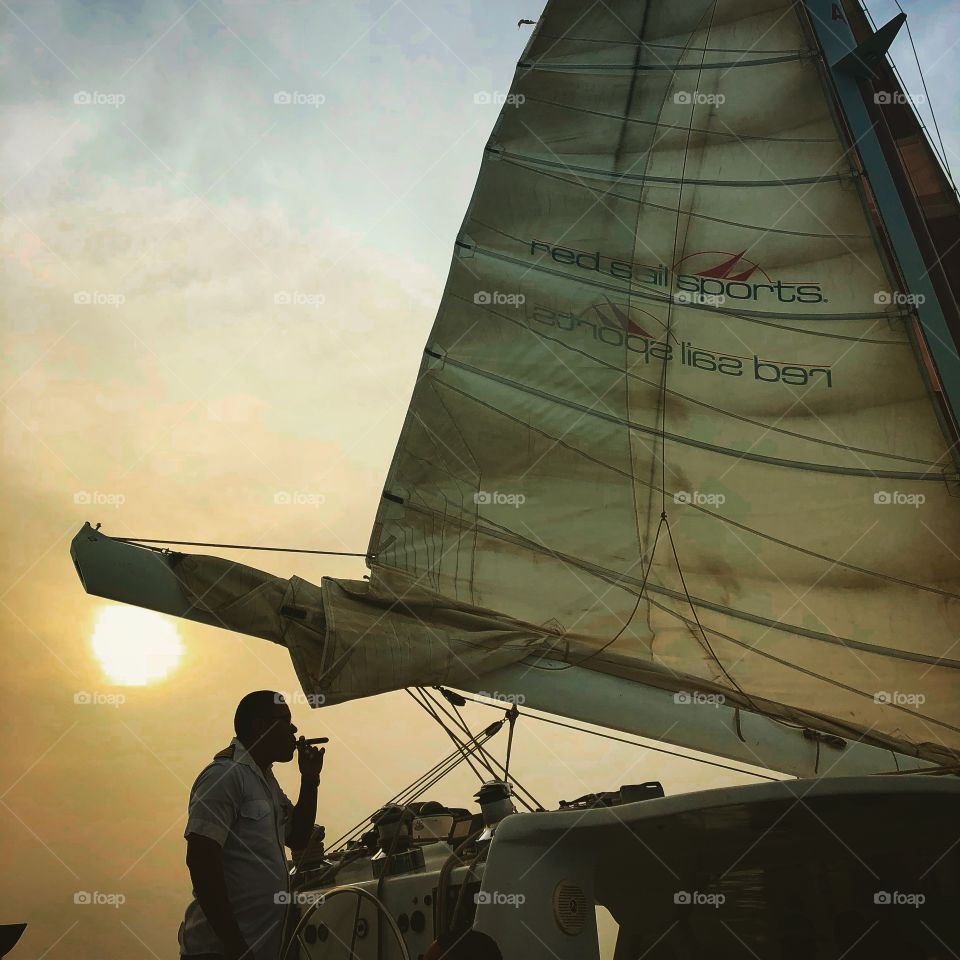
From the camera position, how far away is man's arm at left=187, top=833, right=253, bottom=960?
3.06 m

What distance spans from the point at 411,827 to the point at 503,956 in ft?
7.19

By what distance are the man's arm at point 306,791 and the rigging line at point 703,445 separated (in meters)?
4.54

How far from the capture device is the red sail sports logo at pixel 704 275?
848 cm

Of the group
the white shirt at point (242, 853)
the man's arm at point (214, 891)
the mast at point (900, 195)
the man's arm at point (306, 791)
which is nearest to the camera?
the man's arm at point (214, 891)

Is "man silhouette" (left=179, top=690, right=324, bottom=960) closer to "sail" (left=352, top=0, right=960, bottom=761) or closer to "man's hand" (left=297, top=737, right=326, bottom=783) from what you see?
"man's hand" (left=297, top=737, right=326, bottom=783)

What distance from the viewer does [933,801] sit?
2996mm

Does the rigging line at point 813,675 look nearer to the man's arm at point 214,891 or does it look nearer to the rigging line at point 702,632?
the rigging line at point 702,632

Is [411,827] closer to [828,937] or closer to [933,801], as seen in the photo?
[828,937]

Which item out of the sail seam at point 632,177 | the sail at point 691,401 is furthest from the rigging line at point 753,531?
the sail seam at point 632,177

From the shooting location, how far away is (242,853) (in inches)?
132

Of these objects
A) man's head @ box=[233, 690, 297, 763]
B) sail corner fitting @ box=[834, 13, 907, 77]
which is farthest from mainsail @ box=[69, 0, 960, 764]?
man's head @ box=[233, 690, 297, 763]

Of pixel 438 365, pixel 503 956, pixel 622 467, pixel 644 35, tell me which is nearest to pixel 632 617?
pixel 622 467

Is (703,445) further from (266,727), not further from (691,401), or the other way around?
(266,727)

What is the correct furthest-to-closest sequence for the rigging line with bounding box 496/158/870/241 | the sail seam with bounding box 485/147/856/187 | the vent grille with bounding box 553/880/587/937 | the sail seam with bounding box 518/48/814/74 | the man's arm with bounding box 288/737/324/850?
the sail seam with bounding box 518/48/814/74 → the sail seam with bounding box 485/147/856/187 → the rigging line with bounding box 496/158/870/241 → the man's arm with bounding box 288/737/324/850 → the vent grille with bounding box 553/880/587/937
